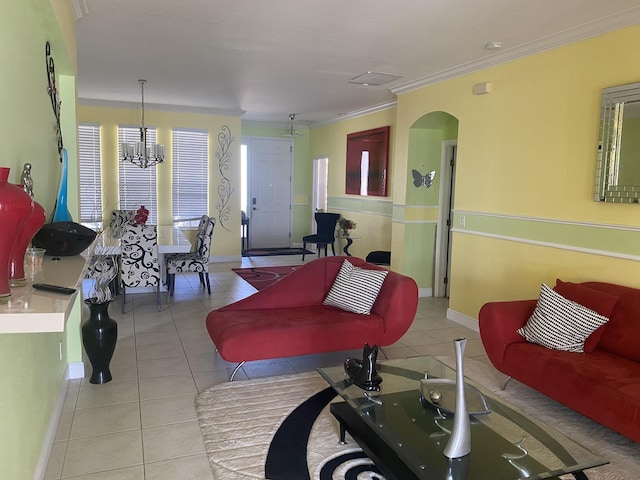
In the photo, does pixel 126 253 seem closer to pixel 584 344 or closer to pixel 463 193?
pixel 463 193

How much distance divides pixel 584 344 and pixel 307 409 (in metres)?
1.88

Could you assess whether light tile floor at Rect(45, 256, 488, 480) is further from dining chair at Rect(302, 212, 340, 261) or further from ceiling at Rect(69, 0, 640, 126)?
dining chair at Rect(302, 212, 340, 261)

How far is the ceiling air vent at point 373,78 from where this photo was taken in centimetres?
539

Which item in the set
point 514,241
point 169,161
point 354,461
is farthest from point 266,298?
point 169,161

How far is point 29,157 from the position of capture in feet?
7.53

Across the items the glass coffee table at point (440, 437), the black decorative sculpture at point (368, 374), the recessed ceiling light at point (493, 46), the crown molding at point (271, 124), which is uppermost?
the crown molding at point (271, 124)

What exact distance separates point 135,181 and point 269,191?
9.98 ft

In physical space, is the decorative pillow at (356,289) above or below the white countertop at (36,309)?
below

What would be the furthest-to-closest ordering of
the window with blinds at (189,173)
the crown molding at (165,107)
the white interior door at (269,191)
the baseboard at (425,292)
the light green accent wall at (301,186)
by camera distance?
the light green accent wall at (301,186)
the white interior door at (269,191)
the window with blinds at (189,173)
the crown molding at (165,107)
the baseboard at (425,292)

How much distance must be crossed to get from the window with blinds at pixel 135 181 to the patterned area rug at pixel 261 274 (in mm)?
1858

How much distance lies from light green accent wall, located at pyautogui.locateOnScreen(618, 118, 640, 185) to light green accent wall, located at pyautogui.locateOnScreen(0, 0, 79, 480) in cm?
365

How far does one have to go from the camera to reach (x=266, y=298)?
4.14 m

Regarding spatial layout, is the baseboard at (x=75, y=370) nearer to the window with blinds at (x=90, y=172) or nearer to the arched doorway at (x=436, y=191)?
the arched doorway at (x=436, y=191)

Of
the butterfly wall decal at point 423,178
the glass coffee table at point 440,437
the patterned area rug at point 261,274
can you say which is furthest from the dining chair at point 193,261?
the glass coffee table at point 440,437
